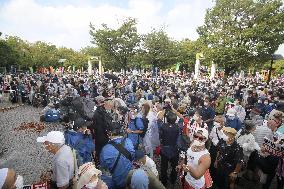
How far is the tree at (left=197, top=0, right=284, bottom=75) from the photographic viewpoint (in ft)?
99.5

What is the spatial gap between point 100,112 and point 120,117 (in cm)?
316

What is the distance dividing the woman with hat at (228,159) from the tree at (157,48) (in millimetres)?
38364

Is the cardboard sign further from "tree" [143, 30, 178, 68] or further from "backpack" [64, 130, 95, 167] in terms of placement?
"tree" [143, 30, 178, 68]

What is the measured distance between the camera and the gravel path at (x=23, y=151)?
29.9ft

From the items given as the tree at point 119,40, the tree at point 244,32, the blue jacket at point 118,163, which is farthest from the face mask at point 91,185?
the tree at point 119,40

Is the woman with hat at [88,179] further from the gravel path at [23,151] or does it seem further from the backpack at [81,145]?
the gravel path at [23,151]

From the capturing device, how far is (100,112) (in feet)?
25.6

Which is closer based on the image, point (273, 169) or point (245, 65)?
point (273, 169)

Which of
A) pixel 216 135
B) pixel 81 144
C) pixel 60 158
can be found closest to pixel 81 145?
pixel 81 144

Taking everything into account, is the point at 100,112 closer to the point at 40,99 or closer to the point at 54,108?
the point at 54,108

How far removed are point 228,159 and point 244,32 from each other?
27.6m

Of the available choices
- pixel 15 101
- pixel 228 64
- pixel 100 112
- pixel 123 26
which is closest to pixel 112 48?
pixel 123 26

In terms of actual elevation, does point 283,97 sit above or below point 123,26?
below

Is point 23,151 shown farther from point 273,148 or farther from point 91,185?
point 273,148
